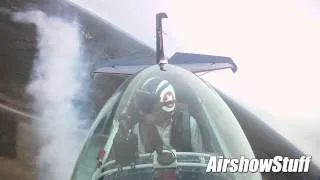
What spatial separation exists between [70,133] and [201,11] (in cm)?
132

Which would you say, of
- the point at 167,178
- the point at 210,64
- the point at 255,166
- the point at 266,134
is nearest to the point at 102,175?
the point at 167,178

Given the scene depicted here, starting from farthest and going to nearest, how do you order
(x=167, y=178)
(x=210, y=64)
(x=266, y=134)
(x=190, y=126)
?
1. (x=266, y=134)
2. (x=210, y=64)
3. (x=190, y=126)
4. (x=167, y=178)

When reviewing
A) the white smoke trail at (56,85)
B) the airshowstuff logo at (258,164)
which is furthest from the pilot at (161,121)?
the white smoke trail at (56,85)

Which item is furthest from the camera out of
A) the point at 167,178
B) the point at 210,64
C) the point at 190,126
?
the point at 210,64

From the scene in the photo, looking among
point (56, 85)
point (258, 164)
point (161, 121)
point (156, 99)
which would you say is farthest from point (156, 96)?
point (56, 85)

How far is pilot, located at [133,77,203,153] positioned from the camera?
2582 millimetres

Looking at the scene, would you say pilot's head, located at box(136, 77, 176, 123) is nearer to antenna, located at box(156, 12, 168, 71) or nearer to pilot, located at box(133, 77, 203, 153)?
pilot, located at box(133, 77, 203, 153)

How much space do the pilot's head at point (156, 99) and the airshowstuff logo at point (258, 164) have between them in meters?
0.41

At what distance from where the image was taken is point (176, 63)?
Answer: 10.1ft

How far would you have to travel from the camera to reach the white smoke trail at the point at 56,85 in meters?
3.39

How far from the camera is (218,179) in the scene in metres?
2.41

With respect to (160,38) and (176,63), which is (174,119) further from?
(160,38)

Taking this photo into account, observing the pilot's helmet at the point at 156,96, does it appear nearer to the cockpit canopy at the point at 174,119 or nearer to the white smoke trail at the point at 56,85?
the cockpit canopy at the point at 174,119

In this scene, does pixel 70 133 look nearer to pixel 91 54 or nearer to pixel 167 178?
pixel 91 54
